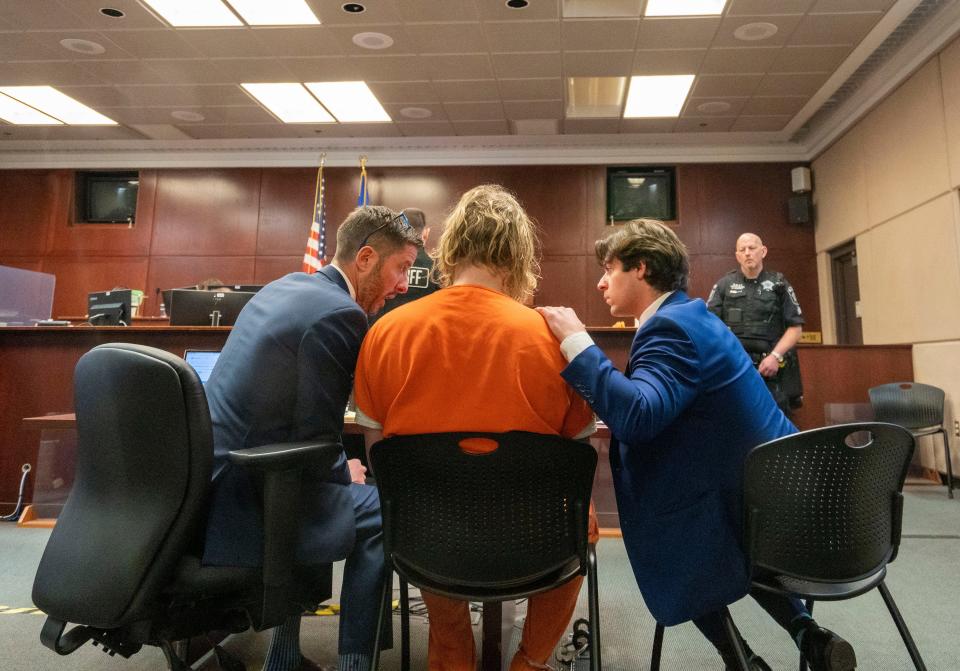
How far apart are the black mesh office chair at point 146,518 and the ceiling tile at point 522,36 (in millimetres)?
4328

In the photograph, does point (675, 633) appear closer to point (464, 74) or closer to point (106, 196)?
point (464, 74)

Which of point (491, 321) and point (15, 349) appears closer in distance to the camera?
point (491, 321)

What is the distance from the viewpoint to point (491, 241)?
1329 millimetres

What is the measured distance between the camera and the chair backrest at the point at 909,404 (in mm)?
4289

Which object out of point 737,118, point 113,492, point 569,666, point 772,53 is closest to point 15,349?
point 113,492

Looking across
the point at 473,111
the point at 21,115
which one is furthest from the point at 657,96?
the point at 21,115

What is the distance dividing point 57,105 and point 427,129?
152 inches

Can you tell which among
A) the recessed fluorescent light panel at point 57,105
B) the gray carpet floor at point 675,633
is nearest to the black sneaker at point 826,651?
the gray carpet floor at point 675,633

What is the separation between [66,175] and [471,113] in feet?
17.1

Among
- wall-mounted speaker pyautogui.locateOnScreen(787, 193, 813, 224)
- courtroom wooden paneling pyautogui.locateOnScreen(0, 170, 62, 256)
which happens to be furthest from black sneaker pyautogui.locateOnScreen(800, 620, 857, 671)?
courtroom wooden paneling pyautogui.locateOnScreen(0, 170, 62, 256)

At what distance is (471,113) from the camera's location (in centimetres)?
622

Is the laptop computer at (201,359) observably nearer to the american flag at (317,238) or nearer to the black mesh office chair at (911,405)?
the american flag at (317,238)

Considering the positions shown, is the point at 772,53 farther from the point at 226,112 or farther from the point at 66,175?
the point at 66,175

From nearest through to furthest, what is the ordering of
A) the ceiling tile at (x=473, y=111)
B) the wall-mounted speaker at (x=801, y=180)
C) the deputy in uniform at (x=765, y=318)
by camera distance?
the deputy in uniform at (x=765, y=318)
the ceiling tile at (x=473, y=111)
the wall-mounted speaker at (x=801, y=180)
